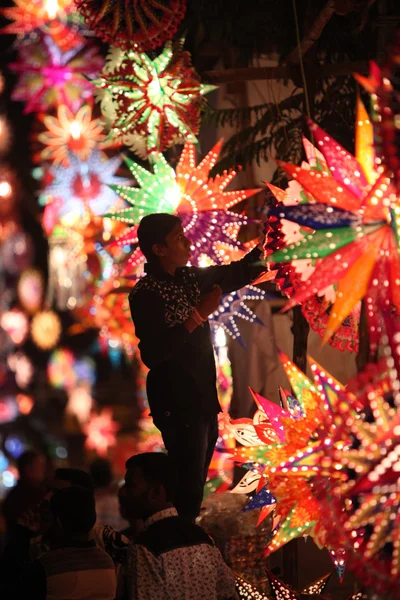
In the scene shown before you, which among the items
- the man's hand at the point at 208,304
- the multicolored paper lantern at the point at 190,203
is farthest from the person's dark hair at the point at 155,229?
the multicolored paper lantern at the point at 190,203

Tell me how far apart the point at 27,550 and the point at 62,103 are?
6.96 m

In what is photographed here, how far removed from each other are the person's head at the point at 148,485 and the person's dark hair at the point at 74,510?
0.74 ft

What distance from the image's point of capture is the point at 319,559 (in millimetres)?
6312

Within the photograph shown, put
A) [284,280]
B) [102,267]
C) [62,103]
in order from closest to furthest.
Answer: [284,280]
[62,103]
[102,267]

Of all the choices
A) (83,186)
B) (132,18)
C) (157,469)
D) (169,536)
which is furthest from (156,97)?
(83,186)

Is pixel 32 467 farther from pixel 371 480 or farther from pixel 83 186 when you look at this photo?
pixel 83 186

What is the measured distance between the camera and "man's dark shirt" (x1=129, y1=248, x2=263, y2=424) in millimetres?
4551

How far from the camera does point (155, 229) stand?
4660 mm

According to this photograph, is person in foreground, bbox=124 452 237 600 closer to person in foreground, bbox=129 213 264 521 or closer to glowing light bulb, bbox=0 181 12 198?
person in foreground, bbox=129 213 264 521

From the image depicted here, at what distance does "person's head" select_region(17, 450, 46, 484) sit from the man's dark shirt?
1335 mm

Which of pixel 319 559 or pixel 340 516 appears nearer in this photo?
pixel 340 516

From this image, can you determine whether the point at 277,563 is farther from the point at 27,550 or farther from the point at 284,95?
the point at 284,95

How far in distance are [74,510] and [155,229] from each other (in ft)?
4.74

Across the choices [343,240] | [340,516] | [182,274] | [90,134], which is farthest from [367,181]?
[90,134]
